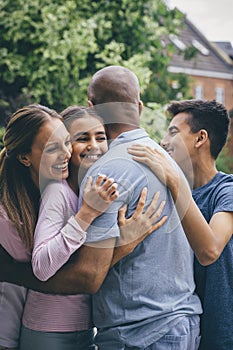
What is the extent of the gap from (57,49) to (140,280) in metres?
5.41

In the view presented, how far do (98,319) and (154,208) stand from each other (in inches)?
19.2

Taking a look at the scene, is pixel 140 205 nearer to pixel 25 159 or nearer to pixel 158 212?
pixel 158 212

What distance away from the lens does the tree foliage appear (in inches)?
292

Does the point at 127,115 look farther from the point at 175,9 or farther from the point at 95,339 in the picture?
the point at 175,9

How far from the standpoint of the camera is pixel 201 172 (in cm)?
301

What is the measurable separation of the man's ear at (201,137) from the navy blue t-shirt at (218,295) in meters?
0.32

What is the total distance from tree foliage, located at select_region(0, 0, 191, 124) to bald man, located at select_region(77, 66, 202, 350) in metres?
5.08

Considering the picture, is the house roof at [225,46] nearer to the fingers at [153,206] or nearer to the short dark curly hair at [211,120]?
the short dark curly hair at [211,120]

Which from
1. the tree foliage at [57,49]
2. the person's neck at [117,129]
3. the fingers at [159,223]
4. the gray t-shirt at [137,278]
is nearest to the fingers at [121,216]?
the gray t-shirt at [137,278]

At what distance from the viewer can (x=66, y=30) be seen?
24.7 feet

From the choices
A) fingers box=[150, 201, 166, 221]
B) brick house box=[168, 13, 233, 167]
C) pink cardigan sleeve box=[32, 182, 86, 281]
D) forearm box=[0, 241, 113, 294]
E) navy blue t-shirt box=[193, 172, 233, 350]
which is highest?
fingers box=[150, 201, 166, 221]

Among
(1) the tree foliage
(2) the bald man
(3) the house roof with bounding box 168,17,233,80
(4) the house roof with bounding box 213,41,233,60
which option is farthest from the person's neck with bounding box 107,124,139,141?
(4) the house roof with bounding box 213,41,233,60

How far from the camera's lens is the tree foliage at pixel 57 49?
7.42m

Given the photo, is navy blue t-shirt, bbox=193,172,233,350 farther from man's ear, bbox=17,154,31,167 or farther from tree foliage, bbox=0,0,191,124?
tree foliage, bbox=0,0,191,124
